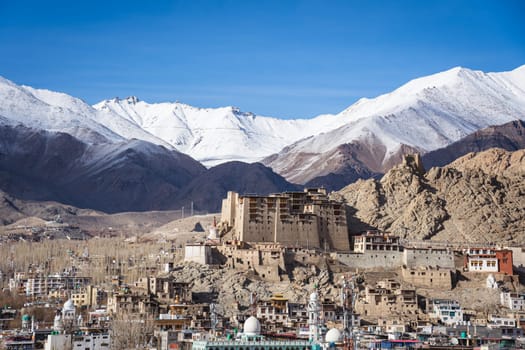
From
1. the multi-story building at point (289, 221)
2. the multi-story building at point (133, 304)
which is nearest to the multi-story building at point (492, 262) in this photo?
the multi-story building at point (289, 221)

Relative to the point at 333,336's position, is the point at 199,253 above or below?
above

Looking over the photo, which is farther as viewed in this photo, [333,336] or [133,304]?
[133,304]

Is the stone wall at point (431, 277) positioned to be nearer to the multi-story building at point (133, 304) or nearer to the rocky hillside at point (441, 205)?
the rocky hillside at point (441, 205)

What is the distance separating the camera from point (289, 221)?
400ft

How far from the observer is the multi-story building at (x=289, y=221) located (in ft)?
398

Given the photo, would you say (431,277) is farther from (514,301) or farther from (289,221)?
(289,221)

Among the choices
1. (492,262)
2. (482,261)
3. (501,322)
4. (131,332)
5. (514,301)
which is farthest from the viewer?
(482,261)

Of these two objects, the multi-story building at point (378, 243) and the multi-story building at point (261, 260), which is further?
the multi-story building at point (378, 243)

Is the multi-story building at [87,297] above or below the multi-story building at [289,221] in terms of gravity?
below

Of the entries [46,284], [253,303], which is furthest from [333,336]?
[46,284]

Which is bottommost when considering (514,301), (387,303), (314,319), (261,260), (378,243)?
(314,319)

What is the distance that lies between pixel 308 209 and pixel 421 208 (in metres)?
13.5

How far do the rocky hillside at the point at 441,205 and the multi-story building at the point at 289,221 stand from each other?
3.23 metres

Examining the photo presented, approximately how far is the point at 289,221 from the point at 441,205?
729 inches
